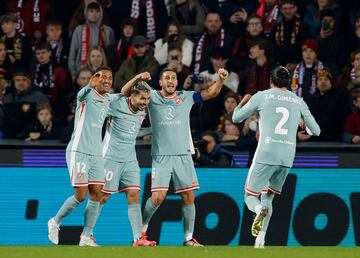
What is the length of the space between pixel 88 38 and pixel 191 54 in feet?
5.23

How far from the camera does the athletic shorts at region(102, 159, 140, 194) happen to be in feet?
58.0

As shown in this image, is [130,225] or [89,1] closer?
[130,225]

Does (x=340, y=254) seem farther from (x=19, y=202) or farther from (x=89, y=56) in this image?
(x=89, y=56)

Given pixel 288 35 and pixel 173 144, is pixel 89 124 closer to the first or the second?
pixel 173 144

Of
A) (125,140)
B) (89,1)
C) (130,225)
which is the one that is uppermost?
(89,1)

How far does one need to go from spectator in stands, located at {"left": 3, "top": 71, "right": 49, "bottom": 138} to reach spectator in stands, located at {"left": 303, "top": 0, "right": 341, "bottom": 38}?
409 centimetres

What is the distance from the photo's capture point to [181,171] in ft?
57.6

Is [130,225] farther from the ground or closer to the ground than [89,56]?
closer to the ground

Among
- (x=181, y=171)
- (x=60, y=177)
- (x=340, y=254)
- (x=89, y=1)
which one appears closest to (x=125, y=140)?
(x=181, y=171)

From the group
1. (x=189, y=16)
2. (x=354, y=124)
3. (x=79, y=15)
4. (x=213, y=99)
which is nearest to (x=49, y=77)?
(x=79, y=15)

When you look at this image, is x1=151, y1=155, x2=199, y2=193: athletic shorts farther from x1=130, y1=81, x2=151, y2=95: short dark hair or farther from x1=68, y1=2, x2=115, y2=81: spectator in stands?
x1=68, y1=2, x2=115, y2=81: spectator in stands

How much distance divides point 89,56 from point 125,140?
14.1 feet

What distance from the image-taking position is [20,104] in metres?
21.2

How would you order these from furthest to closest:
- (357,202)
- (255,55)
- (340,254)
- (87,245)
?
1. (255,55)
2. (357,202)
3. (87,245)
4. (340,254)
